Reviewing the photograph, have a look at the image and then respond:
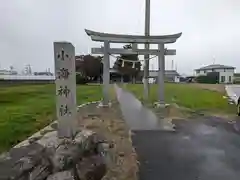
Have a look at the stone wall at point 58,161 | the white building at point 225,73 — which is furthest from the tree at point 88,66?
the stone wall at point 58,161

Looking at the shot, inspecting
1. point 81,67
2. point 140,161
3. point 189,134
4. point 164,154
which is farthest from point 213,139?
point 81,67

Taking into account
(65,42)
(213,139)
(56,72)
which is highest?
(65,42)

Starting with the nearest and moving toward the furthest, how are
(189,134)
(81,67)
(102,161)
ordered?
(102,161), (189,134), (81,67)

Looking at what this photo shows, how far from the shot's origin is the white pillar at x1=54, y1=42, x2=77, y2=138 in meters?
6.13

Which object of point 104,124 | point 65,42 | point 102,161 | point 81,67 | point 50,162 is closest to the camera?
point 50,162

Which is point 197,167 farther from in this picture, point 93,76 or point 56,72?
point 93,76

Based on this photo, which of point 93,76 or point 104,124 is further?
point 93,76

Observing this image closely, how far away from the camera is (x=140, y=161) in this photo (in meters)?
5.93

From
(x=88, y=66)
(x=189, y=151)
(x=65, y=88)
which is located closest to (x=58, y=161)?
(x=65, y=88)

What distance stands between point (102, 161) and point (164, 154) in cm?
178

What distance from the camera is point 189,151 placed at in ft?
22.1

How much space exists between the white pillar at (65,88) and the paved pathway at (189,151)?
173 centimetres

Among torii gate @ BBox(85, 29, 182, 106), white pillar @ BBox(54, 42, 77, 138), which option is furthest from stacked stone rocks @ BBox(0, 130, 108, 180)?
torii gate @ BBox(85, 29, 182, 106)

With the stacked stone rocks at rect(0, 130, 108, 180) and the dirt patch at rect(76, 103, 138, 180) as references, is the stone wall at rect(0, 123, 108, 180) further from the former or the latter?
the dirt patch at rect(76, 103, 138, 180)
